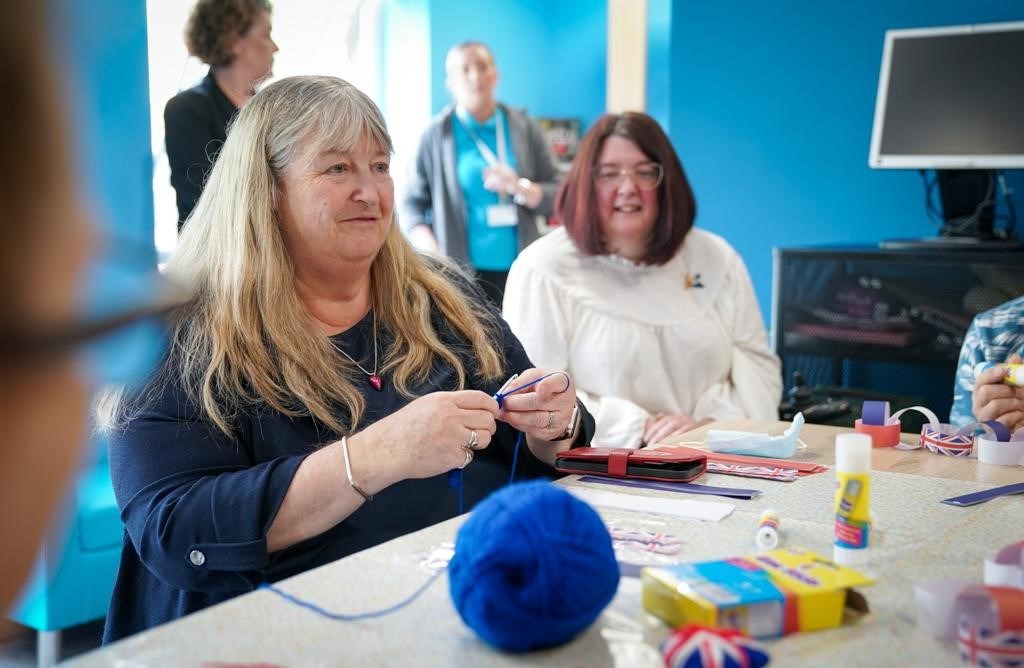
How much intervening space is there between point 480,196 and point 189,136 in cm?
180

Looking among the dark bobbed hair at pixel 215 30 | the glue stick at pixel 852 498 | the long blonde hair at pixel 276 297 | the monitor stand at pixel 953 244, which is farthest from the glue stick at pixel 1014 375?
the dark bobbed hair at pixel 215 30

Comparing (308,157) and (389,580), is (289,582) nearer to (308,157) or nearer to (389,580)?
(389,580)

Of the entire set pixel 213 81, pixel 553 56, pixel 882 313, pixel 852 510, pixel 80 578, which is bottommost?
pixel 80 578

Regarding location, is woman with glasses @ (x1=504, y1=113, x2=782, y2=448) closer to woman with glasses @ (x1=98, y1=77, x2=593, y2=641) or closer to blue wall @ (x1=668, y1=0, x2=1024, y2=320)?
woman with glasses @ (x1=98, y1=77, x2=593, y2=641)

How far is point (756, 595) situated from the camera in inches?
42.1

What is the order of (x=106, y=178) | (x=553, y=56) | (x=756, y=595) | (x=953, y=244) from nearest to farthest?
(x=106, y=178) → (x=756, y=595) → (x=953, y=244) → (x=553, y=56)

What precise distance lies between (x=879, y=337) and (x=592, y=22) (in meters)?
3.77

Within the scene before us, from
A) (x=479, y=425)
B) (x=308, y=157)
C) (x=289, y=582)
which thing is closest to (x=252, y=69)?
(x=308, y=157)

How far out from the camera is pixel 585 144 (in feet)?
9.99

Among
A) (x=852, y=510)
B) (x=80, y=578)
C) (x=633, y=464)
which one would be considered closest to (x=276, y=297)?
(x=633, y=464)

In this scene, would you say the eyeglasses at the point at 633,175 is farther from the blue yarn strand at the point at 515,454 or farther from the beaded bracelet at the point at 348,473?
the beaded bracelet at the point at 348,473

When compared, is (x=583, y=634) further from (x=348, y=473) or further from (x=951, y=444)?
(x=951, y=444)

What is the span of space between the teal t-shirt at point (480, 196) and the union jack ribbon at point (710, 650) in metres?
3.75

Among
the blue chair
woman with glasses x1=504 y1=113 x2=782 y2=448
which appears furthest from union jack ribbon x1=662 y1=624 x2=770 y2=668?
the blue chair
